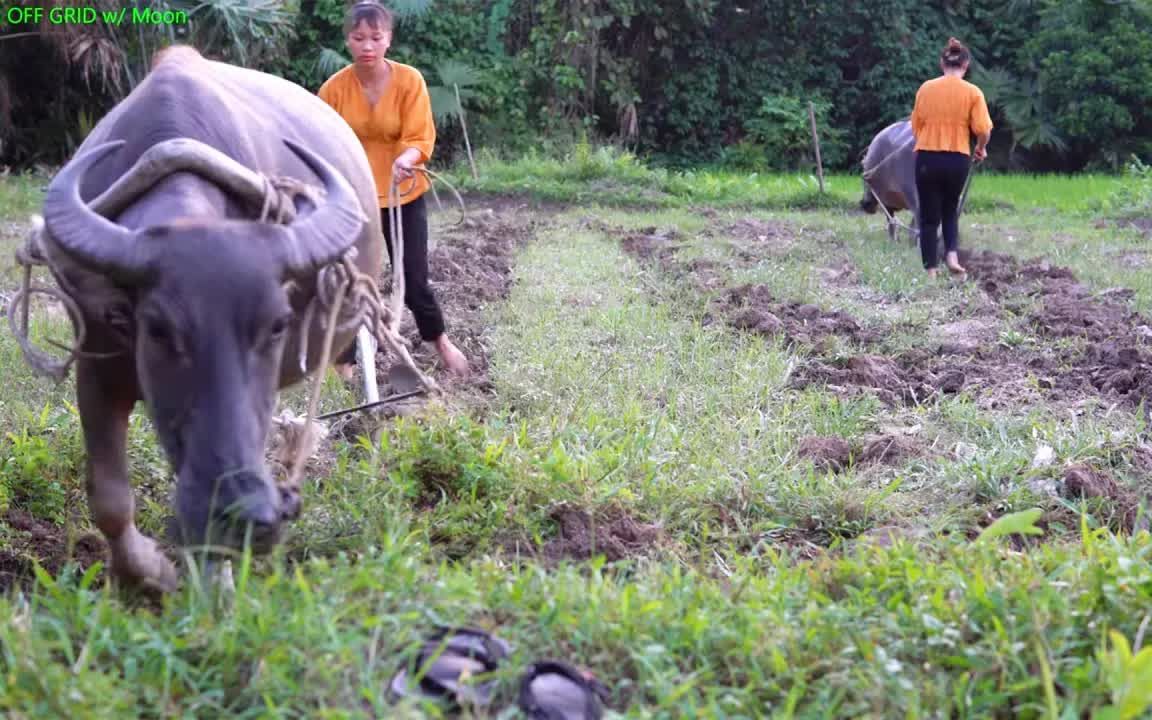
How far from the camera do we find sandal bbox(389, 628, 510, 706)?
2221 mm

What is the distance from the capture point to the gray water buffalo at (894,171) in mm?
10625

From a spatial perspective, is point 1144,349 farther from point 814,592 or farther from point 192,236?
point 192,236

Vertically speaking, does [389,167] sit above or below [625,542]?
above

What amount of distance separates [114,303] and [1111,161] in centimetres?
1985

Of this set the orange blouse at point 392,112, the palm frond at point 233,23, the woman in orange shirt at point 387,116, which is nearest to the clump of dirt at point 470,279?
the woman in orange shirt at point 387,116

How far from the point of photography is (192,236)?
268cm

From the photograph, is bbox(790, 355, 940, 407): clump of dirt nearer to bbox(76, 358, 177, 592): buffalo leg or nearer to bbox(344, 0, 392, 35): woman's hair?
bbox(344, 0, 392, 35): woman's hair

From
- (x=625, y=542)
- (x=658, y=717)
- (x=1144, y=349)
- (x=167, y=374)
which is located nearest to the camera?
(x=658, y=717)

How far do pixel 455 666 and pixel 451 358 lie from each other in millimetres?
3454

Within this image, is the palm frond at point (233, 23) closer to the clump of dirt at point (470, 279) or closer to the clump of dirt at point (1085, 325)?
the clump of dirt at point (470, 279)

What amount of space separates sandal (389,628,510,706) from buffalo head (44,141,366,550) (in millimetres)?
434

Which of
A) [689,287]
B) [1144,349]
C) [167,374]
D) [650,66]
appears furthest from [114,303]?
[650,66]

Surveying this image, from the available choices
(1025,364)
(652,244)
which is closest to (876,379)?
(1025,364)

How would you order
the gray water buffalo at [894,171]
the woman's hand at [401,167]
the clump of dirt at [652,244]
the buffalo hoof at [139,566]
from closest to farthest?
the buffalo hoof at [139,566] → the woman's hand at [401,167] → the clump of dirt at [652,244] → the gray water buffalo at [894,171]
